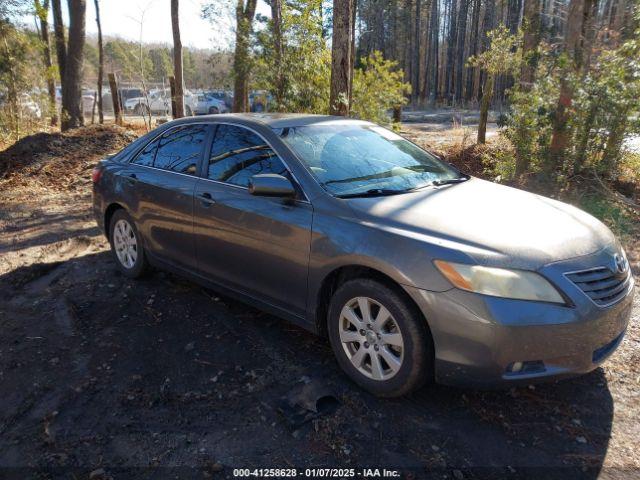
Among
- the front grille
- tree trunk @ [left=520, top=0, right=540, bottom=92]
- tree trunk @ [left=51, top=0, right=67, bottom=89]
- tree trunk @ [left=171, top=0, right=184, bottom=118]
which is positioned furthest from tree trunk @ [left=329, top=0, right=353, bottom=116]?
tree trunk @ [left=51, top=0, right=67, bottom=89]

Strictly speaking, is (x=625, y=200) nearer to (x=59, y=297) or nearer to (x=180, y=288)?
(x=180, y=288)

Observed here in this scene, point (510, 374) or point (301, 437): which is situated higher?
point (510, 374)

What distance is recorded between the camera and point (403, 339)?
2.82 m

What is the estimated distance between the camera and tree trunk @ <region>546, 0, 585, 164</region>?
7199mm

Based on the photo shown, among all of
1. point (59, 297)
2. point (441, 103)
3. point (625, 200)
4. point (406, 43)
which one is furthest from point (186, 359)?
point (406, 43)

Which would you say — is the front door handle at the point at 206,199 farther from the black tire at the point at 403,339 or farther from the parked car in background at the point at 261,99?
the parked car in background at the point at 261,99

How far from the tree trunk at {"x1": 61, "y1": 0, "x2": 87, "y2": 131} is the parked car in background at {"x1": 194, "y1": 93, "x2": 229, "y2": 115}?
13.8m

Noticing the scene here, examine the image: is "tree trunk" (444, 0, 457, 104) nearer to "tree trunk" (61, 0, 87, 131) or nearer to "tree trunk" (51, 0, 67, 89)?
"tree trunk" (51, 0, 67, 89)

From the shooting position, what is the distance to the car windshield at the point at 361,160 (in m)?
3.46

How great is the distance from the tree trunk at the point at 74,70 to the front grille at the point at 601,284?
44.0 ft

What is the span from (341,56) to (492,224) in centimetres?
573

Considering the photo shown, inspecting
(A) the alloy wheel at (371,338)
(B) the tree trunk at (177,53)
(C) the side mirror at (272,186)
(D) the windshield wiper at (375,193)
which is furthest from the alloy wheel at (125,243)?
(B) the tree trunk at (177,53)

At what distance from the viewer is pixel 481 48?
39.5m

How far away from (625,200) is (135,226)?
6450 mm
